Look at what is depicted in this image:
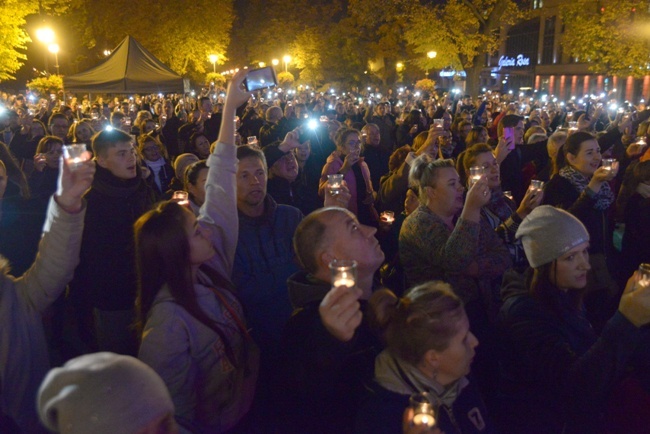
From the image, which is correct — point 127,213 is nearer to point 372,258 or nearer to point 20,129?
point 372,258

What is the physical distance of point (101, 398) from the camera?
1473mm

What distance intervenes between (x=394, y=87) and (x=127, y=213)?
146ft

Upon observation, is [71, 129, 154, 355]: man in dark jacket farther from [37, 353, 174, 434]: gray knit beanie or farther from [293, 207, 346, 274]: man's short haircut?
[37, 353, 174, 434]: gray knit beanie

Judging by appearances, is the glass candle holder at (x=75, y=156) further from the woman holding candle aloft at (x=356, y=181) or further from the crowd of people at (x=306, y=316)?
the woman holding candle aloft at (x=356, y=181)

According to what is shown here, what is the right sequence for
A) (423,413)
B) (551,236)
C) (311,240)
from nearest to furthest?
(423,413) → (311,240) → (551,236)

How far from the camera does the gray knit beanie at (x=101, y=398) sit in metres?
1.45

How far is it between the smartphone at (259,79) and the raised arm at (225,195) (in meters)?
0.28

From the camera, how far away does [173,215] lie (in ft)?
8.62

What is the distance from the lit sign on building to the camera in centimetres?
5884

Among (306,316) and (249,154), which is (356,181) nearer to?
(249,154)

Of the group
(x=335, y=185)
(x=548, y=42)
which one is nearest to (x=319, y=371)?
(x=335, y=185)

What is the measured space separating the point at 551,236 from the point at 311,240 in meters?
1.27

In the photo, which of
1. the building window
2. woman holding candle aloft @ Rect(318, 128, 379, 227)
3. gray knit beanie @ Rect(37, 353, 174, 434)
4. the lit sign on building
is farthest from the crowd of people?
the lit sign on building

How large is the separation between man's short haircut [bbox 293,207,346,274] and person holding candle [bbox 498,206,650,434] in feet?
3.51
